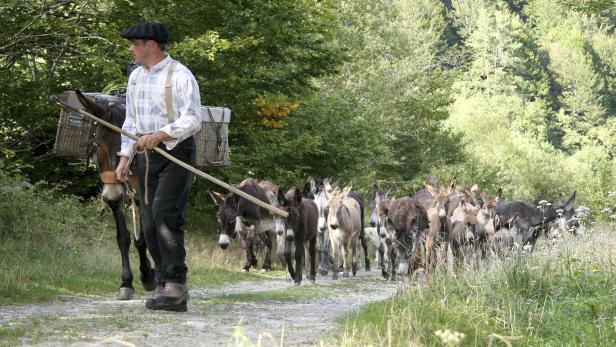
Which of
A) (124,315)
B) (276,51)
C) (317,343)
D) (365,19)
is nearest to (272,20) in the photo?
(276,51)

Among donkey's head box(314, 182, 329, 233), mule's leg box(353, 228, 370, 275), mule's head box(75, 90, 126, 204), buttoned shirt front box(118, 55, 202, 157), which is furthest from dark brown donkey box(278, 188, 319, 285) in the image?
buttoned shirt front box(118, 55, 202, 157)

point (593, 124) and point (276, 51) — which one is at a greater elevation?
point (593, 124)

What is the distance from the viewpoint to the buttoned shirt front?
31.5 ft

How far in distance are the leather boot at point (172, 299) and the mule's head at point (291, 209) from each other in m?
8.07

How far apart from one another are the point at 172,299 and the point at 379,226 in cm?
1434

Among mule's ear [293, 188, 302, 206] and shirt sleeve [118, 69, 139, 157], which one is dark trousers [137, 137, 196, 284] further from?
mule's ear [293, 188, 302, 206]

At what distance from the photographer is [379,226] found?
23.8m

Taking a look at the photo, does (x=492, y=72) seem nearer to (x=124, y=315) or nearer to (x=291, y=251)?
(x=291, y=251)

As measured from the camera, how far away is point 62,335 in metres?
8.09

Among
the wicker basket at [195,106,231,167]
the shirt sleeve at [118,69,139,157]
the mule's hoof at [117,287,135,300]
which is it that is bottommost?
the mule's hoof at [117,287,135,300]

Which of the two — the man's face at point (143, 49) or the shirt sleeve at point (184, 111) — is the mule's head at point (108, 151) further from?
the shirt sleeve at point (184, 111)

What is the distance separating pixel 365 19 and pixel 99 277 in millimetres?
40629

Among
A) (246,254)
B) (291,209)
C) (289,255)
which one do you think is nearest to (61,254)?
(289,255)

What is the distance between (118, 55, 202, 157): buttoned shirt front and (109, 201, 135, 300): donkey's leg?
2.37m
